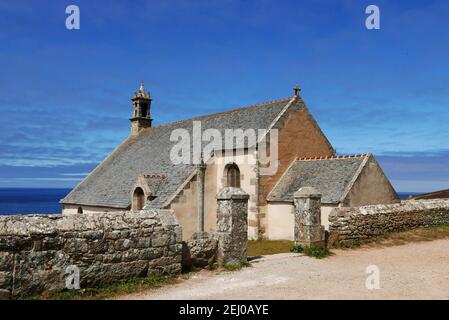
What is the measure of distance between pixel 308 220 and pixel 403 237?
4764mm

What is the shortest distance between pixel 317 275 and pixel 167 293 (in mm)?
3442

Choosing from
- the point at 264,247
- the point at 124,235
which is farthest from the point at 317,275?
the point at 264,247

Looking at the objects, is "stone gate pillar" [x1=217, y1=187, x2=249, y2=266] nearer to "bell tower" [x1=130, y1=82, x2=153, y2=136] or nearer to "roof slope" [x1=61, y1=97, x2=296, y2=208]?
"roof slope" [x1=61, y1=97, x2=296, y2=208]

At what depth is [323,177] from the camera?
1855 cm

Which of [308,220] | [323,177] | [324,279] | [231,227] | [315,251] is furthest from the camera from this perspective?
[323,177]

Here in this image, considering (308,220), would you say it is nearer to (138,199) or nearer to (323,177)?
(323,177)

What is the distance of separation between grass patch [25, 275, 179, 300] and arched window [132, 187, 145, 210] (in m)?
14.0

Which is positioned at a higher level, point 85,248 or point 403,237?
point 85,248

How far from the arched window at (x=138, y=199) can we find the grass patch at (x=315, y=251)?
12.3 metres

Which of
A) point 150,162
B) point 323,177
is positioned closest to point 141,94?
point 150,162

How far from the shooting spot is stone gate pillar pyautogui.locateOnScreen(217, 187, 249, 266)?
380 inches

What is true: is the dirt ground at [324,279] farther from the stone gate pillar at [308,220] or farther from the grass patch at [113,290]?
the stone gate pillar at [308,220]

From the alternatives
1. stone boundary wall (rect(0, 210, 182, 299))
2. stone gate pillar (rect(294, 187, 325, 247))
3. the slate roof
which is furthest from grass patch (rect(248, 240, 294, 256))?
stone boundary wall (rect(0, 210, 182, 299))
